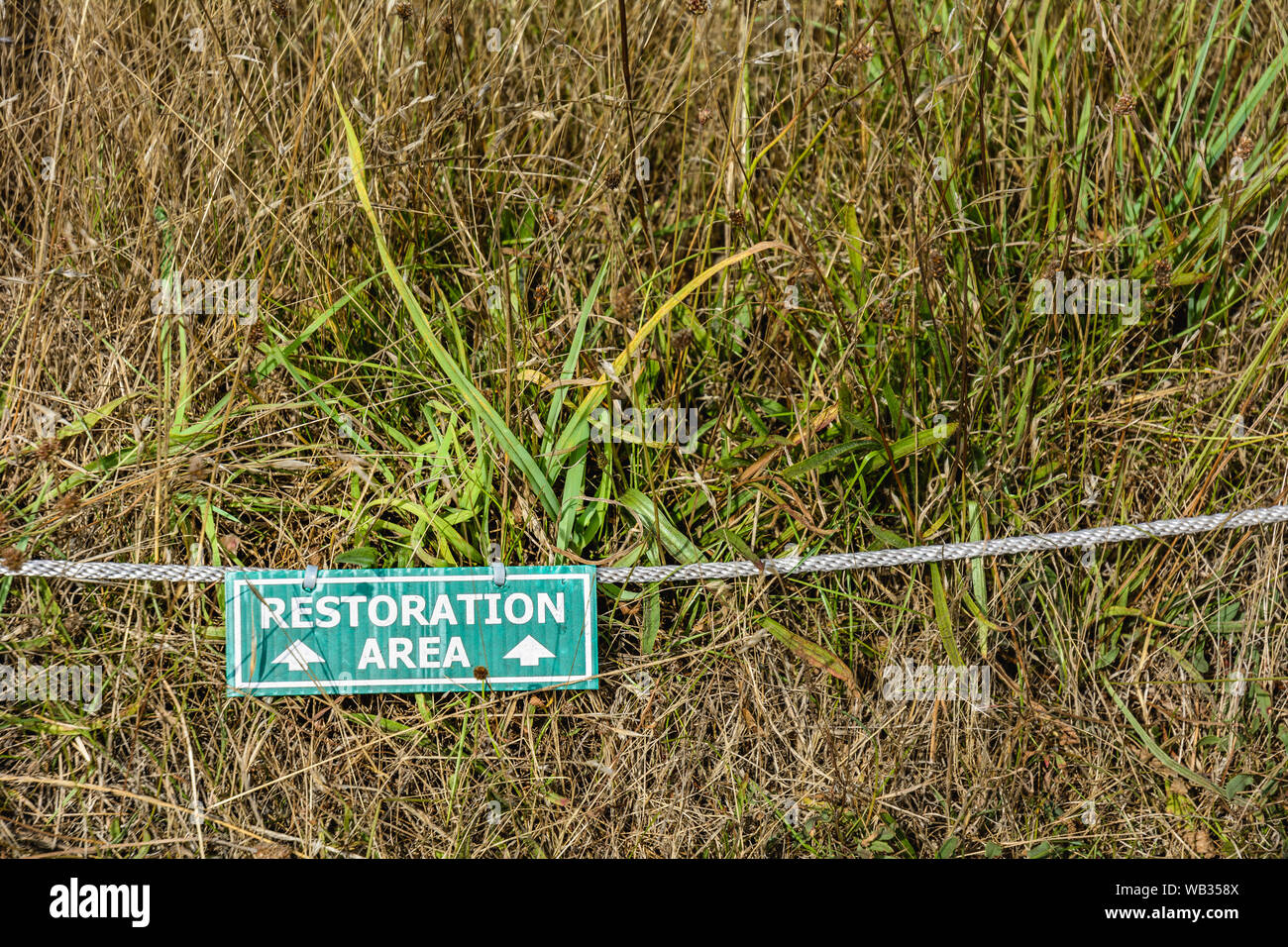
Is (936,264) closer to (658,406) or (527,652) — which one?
(658,406)

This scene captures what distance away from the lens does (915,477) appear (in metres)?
1.55

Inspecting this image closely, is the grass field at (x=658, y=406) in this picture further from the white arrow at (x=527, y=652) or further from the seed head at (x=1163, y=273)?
the white arrow at (x=527, y=652)

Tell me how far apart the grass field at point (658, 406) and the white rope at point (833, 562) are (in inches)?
1.9

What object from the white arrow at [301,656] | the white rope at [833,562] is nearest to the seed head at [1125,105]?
the white rope at [833,562]

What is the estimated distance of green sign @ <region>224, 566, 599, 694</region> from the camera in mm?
1471

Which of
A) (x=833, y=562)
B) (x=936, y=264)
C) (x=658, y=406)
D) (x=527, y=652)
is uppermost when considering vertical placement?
(x=936, y=264)

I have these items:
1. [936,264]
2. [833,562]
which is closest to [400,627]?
[833,562]

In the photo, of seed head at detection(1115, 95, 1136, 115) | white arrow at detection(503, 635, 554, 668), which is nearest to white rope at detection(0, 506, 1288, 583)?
white arrow at detection(503, 635, 554, 668)

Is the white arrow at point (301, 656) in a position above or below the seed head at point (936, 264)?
below

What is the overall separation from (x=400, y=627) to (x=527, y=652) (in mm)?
242

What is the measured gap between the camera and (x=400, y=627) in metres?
1.48

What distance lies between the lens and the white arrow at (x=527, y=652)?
1485mm

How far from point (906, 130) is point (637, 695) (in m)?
1.27

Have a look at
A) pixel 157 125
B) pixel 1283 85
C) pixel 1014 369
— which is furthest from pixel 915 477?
pixel 157 125
